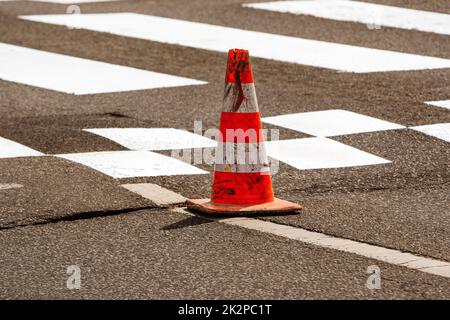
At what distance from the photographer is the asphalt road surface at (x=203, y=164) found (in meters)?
5.66

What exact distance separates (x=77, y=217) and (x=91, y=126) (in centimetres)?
230

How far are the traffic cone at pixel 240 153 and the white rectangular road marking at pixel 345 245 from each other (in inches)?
7.6

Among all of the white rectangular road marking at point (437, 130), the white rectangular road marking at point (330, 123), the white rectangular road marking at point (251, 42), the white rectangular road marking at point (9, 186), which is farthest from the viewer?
the white rectangular road marking at point (251, 42)

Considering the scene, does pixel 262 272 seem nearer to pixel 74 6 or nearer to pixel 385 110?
pixel 385 110

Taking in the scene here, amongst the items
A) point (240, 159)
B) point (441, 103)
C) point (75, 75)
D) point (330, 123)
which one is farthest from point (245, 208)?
point (75, 75)

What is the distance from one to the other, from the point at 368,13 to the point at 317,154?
19.8 feet

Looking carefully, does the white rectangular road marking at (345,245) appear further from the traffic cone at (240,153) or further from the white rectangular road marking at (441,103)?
the white rectangular road marking at (441,103)

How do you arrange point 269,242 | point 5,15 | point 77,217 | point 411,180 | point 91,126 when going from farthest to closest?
point 5,15 → point 91,126 → point 411,180 → point 77,217 → point 269,242

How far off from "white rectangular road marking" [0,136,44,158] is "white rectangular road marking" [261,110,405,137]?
1.83 meters

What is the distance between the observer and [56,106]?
9.66 m

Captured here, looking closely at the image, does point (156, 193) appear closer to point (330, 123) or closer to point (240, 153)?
point (240, 153)

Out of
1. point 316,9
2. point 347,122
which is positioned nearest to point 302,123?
point 347,122

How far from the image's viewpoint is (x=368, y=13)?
45.7 feet

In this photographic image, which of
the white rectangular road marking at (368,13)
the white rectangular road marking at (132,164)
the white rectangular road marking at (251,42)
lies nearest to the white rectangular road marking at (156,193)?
the white rectangular road marking at (132,164)
